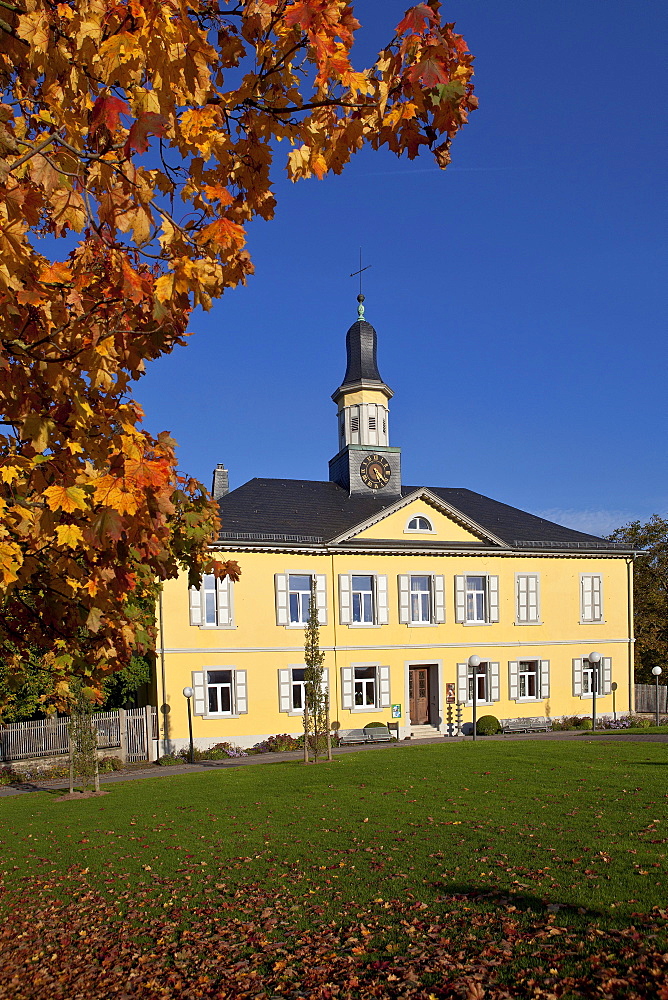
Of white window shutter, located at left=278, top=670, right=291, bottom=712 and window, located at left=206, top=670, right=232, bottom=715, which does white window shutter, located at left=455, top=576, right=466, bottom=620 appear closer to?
white window shutter, located at left=278, top=670, right=291, bottom=712

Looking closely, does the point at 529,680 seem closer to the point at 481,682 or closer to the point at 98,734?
the point at 481,682

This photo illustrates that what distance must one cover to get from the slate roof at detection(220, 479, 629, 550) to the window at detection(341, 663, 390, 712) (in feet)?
16.7

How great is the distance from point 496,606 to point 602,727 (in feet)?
21.6

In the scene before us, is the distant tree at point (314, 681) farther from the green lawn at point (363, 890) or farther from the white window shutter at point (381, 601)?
the white window shutter at point (381, 601)

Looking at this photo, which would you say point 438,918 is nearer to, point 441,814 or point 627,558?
point 441,814

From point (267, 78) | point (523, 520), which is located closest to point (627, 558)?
point (523, 520)

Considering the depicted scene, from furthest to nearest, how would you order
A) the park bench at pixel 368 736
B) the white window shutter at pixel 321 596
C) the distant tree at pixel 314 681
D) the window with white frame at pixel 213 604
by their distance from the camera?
the white window shutter at pixel 321 596
the park bench at pixel 368 736
the window with white frame at pixel 213 604
the distant tree at pixel 314 681

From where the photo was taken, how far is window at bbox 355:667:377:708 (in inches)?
1235

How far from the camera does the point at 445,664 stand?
1273 inches

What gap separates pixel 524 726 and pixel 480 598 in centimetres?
546

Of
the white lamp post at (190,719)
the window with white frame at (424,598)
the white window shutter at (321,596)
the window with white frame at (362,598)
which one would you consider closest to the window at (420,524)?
the window with white frame at (424,598)

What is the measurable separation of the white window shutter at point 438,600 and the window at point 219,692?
8684 mm

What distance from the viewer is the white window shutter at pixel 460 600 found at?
107 ft

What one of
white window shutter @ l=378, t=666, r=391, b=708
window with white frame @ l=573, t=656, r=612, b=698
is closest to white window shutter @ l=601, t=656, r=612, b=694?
window with white frame @ l=573, t=656, r=612, b=698
